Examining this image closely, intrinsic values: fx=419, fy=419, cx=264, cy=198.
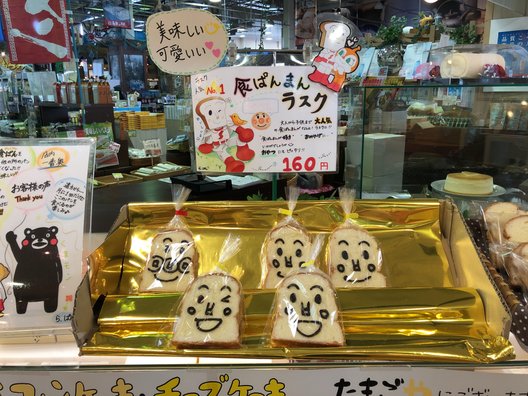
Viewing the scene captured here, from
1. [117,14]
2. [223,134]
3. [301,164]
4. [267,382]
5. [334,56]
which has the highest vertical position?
[117,14]

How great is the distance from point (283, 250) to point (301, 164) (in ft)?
1.14

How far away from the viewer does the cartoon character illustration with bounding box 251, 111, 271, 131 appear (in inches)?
55.8

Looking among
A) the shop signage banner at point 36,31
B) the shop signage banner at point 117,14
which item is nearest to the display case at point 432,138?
the shop signage banner at point 36,31

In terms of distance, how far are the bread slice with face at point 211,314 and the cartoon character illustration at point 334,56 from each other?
2.39 ft

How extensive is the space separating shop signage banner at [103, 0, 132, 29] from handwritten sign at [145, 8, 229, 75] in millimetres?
7588

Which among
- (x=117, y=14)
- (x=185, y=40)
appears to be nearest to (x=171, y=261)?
(x=185, y=40)

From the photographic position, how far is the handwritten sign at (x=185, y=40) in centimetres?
127

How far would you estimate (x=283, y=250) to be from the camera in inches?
49.0

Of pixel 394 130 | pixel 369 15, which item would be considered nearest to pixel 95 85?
pixel 394 130

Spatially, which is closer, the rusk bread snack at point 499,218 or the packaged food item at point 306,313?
the packaged food item at point 306,313

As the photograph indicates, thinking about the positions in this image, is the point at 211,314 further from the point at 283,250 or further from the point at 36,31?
the point at 36,31

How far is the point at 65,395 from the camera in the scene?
2.85 ft

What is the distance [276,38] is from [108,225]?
16.1m

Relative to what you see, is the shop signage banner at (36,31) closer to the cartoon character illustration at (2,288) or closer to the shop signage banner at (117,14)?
the cartoon character illustration at (2,288)
